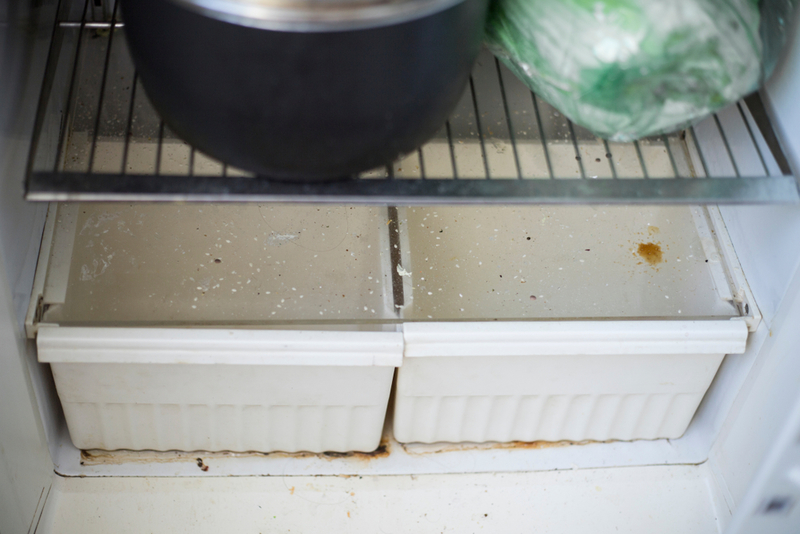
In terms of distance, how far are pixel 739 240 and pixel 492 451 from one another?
47 centimetres

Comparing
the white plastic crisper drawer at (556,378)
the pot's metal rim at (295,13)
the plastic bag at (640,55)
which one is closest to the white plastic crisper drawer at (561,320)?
the white plastic crisper drawer at (556,378)

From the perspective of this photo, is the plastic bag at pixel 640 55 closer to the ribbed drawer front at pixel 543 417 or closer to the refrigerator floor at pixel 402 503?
the ribbed drawer front at pixel 543 417

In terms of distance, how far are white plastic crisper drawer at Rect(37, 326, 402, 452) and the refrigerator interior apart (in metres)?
0.03

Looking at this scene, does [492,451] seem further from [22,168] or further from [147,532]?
[22,168]

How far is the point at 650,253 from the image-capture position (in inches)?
40.7

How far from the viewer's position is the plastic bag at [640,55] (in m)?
0.65

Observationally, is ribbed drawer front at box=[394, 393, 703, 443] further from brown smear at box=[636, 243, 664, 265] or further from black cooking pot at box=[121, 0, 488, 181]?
black cooking pot at box=[121, 0, 488, 181]

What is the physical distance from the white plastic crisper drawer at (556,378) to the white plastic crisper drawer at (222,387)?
6cm

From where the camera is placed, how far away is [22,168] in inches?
33.1

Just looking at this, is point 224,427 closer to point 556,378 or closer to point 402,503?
point 402,503

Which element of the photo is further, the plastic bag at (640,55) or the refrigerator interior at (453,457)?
the refrigerator interior at (453,457)

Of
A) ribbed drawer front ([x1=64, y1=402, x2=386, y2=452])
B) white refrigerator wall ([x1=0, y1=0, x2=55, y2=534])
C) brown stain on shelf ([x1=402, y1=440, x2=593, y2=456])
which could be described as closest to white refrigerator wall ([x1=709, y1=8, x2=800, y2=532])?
brown stain on shelf ([x1=402, y1=440, x2=593, y2=456])

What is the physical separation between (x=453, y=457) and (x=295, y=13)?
76cm

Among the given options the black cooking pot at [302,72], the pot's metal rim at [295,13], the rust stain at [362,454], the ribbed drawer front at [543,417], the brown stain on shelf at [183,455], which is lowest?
the brown stain on shelf at [183,455]
